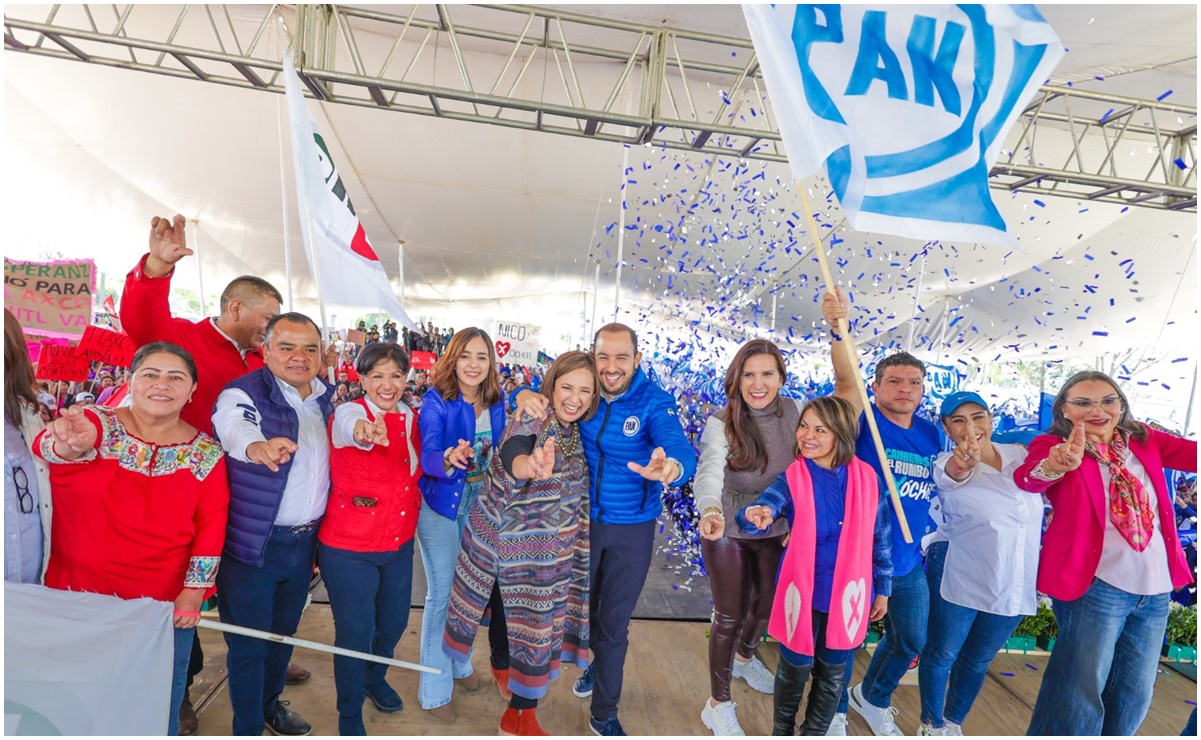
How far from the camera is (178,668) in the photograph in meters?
1.91

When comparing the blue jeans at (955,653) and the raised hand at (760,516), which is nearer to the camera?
the raised hand at (760,516)

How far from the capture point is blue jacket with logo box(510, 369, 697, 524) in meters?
2.23

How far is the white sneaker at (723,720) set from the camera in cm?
241

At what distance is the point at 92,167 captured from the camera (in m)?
7.65

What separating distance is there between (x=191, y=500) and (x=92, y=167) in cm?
813

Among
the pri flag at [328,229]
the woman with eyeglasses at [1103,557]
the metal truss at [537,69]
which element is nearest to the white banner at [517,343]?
the pri flag at [328,229]

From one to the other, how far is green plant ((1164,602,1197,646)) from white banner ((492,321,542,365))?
3.89 meters

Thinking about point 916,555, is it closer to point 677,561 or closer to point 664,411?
point 664,411

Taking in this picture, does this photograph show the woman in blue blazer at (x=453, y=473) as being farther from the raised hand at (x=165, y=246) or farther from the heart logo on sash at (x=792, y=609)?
the heart logo on sash at (x=792, y=609)

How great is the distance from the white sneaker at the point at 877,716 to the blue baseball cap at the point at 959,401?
1207mm

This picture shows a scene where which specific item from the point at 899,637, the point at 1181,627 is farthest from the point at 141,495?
the point at 1181,627

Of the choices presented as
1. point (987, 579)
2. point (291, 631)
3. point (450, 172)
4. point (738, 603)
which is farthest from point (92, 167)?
point (987, 579)

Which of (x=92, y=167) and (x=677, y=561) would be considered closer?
(x=677, y=561)

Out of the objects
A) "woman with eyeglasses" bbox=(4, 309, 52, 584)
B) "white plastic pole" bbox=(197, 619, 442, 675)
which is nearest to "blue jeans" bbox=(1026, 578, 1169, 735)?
"white plastic pole" bbox=(197, 619, 442, 675)
